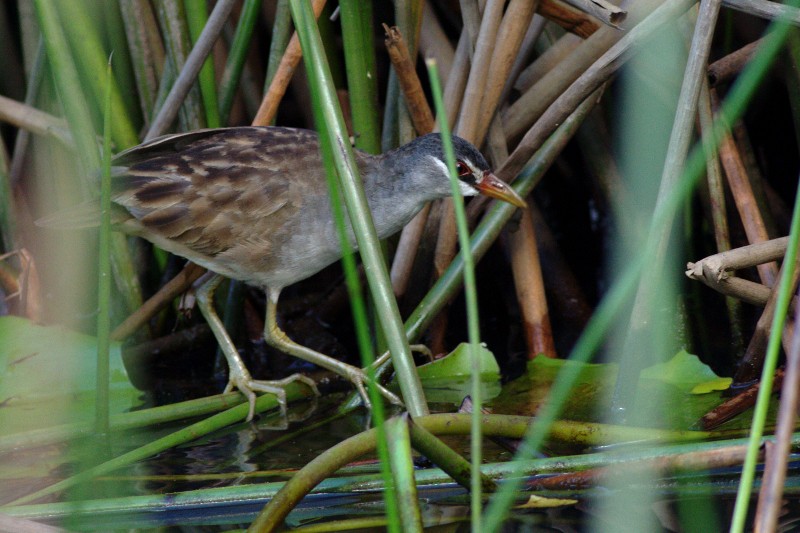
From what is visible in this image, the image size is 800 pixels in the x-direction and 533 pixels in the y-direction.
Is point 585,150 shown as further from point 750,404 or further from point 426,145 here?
point 750,404

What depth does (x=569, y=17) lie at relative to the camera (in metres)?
2.99

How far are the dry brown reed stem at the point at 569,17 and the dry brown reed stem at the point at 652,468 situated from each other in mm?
1629

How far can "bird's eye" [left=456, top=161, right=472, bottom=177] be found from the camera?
111 inches

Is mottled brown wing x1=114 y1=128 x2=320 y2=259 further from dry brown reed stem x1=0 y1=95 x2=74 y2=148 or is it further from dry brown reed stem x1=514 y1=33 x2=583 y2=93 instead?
dry brown reed stem x1=514 y1=33 x2=583 y2=93

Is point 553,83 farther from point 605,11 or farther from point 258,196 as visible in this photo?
point 258,196

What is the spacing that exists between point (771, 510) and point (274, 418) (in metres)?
1.92

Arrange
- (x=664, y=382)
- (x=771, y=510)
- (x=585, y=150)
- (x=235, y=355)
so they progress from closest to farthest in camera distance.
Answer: (x=771, y=510) < (x=664, y=382) < (x=235, y=355) < (x=585, y=150)

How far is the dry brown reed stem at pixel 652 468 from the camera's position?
4.83 ft

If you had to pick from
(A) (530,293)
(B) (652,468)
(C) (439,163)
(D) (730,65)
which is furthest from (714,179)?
(B) (652,468)

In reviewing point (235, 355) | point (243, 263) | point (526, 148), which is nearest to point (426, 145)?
point (526, 148)

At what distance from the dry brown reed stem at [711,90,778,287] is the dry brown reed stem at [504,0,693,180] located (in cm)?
50

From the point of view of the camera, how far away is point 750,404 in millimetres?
2441

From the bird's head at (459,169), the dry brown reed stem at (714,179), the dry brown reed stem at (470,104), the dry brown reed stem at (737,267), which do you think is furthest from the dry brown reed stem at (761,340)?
the dry brown reed stem at (470,104)

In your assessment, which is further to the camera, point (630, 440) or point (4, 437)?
point (4, 437)
